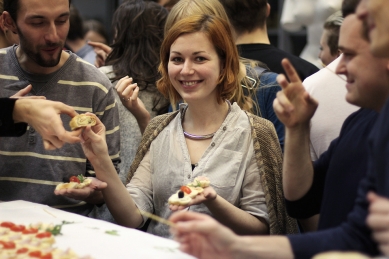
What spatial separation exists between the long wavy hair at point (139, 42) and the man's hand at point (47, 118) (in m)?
1.17

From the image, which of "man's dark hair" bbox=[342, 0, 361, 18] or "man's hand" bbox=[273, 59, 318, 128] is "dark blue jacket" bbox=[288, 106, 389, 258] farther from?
"man's dark hair" bbox=[342, 0, 361, 18]

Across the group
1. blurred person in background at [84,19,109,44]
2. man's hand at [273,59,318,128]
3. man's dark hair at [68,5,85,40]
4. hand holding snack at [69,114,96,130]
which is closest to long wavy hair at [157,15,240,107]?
hand holding snack at [69,114,96,130]

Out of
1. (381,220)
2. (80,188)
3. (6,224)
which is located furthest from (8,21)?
(381,220)

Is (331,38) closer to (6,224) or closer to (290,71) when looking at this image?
(290,71)

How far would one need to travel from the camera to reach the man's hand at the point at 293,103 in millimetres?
2113

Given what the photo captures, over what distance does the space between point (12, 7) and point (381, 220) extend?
6.54 feet

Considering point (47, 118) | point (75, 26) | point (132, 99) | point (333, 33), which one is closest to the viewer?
point (47, 118)

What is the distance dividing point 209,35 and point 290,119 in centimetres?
76

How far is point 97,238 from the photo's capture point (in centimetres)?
212

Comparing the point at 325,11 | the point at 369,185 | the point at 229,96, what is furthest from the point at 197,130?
the point at 325,11

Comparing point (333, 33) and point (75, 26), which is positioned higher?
point (333, 33)

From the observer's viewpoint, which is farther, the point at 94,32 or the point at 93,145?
the point at 94,32

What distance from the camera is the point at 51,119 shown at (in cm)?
249

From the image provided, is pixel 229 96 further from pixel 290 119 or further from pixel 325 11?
pixel 325 11
